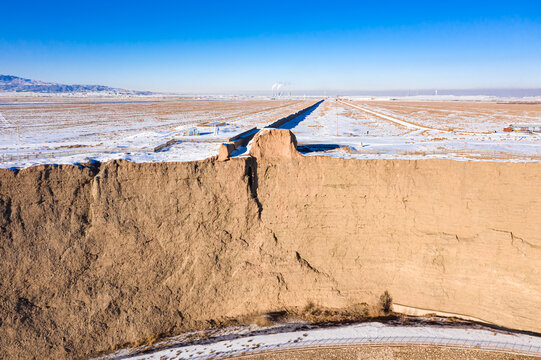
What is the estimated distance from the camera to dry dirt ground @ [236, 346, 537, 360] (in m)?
10.3

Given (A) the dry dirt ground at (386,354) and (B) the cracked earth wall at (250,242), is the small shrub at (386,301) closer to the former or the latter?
(B) the cracked earth wall at (250,242)

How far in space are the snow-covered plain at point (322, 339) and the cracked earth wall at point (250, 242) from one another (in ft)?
2.80

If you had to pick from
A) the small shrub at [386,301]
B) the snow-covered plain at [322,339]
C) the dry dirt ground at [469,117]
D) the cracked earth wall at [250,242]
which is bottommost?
the snow-covered plain at [322,339]

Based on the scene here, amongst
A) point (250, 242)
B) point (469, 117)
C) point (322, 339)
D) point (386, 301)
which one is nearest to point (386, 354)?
point (322, 339)

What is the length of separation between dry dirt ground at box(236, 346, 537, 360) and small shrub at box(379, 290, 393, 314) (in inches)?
91.4

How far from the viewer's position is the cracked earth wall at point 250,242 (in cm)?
1173

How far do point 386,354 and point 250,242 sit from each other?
6249 millimetres

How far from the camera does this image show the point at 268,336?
37.8 ft

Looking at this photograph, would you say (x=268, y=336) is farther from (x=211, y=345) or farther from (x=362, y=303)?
(x=362, y=303)

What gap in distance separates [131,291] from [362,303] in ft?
29.6

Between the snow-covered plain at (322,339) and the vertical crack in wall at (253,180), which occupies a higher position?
the vertical crack in wall at (253,180)

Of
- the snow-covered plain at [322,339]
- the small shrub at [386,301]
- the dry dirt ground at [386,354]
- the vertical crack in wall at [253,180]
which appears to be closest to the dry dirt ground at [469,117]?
the small shrub at [386,301]

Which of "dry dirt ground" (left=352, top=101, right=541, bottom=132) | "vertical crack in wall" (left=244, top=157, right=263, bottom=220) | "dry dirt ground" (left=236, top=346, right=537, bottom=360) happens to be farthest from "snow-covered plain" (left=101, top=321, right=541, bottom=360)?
"dry dirt ground" (left=352, top=101, right=541, bottom=132)

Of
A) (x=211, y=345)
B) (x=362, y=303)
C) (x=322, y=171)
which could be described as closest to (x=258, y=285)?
(x=211, y=345)
